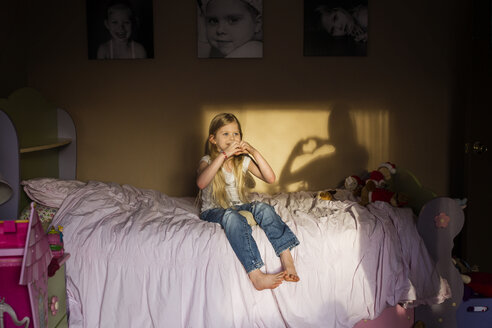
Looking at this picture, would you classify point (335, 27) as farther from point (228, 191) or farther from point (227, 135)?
point (228, 191)

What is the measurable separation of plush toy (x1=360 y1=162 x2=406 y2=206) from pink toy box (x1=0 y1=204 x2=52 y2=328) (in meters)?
1.81

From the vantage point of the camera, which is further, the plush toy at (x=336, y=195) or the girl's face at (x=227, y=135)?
the plush toy at (x=336, y=195)

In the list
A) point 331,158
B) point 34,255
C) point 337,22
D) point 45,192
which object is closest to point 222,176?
point 45,192

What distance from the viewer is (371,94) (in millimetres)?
3631

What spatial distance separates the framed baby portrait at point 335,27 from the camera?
11.5 ft

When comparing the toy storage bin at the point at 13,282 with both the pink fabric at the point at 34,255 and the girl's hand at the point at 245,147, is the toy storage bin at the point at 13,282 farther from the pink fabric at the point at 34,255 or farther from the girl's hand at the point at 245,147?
the girl's hand at the point at 245,147

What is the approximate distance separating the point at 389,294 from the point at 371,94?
1.70 metres

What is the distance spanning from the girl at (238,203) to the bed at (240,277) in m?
0.06

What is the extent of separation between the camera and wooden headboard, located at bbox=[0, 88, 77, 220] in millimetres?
2262

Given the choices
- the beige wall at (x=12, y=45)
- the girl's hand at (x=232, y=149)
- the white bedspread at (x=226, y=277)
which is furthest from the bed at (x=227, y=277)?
the beige wall at (x=12, y=45)

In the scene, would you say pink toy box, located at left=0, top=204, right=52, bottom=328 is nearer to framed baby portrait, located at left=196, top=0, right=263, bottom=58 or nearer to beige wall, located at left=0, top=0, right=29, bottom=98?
beige wall, located at left=0, top=0, right=29, bottom=98

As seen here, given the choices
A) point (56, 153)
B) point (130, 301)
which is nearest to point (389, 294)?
point (130, 301)

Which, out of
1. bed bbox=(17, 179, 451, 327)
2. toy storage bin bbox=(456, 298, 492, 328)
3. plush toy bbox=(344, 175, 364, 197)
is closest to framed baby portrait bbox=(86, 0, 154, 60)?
bed bbox=(17, 179, 451, 327)

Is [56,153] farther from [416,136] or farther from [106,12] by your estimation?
[416,136]
